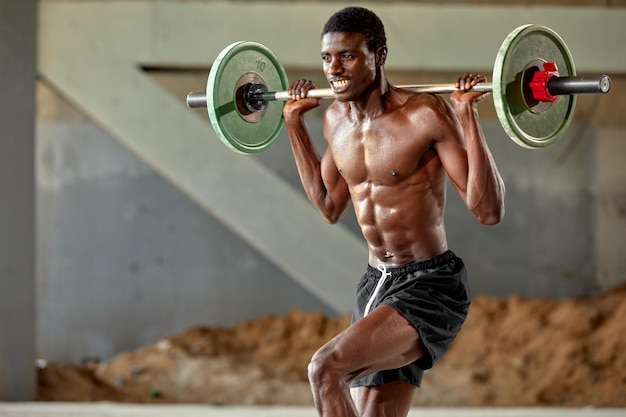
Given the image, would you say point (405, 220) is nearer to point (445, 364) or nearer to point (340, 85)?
point (340, 85)

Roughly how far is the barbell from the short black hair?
0.27 metres

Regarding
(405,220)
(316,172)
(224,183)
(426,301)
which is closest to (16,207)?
(224,183)

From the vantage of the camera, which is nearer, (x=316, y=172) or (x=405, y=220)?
(x=405, y=220)

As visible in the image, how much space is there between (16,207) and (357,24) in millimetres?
4365

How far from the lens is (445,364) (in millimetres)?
7988

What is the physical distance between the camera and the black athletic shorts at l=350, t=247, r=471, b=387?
11.1 ft

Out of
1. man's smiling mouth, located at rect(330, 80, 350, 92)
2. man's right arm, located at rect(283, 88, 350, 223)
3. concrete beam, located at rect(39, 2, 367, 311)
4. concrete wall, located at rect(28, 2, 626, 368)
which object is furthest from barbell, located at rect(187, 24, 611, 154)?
concrete wall, located at rect(28, 2, 626, 368)

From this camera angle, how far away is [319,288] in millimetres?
8078

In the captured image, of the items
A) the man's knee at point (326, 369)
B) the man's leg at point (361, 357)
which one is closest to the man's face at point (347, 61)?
the man's leg at point (361, 357)

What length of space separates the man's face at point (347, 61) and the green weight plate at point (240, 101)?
0.69 metres

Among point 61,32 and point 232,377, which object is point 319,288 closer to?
point 232,377

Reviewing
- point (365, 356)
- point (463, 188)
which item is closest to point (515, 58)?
point (463, 188)

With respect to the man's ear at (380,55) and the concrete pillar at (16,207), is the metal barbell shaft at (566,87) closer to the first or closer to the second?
the man's ear at (380,55)

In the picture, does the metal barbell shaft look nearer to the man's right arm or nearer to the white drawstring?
the man's right arm
